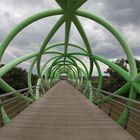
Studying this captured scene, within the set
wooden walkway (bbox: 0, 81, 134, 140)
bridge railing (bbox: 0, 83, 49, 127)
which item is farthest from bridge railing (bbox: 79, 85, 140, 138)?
bridge railing (bbox: 0, 83, 49, 127)

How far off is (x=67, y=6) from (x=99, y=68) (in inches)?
506

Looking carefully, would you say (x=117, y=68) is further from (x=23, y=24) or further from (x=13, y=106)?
(x=13, y=106)

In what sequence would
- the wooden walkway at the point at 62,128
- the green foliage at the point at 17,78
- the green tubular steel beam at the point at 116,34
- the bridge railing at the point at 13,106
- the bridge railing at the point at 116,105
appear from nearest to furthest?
1. the wooden walkway at the point at 62,128
2. the bridge railing at the point at 116,105
3. the bridge railing at the point at 13,106
4. the green tubular steel beam at the point at 116,34
5. the green foliage at the point at 17,78

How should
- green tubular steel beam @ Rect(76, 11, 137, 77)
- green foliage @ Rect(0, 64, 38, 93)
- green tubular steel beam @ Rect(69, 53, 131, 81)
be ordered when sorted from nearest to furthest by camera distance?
green tubular steel beam @ Rect(76, 11, 137, 77) → green tubular steel beam @ Rect(69, 53, 131, 81) → green foliage @ Rect(0, 64, 38, 93)

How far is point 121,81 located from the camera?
54.0 meters

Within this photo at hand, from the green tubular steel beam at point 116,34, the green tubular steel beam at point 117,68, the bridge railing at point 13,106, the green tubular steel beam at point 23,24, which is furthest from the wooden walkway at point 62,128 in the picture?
the green tubular steel beam at point 23,24

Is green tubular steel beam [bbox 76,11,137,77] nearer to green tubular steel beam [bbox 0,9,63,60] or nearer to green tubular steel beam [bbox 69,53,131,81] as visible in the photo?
green tubular steel beam [bbox 69,53,131,81]

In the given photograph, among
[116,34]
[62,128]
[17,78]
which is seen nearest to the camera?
[62,128]

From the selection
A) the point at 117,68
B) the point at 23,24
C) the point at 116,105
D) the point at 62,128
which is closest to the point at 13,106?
the point at 62,128

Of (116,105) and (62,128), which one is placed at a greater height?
(116,105)

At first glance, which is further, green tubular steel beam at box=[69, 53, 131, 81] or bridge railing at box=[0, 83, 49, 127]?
green tubular steel beam at box=[69, 53, 131, 81]

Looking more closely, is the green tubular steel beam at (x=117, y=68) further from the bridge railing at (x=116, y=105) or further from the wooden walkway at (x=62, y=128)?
the wooden walkway at (x=62, y=128)

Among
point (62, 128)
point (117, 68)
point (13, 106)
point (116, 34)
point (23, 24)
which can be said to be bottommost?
point (62, 128)

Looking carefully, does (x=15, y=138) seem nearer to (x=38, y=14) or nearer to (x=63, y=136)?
(x=63, y=136)
